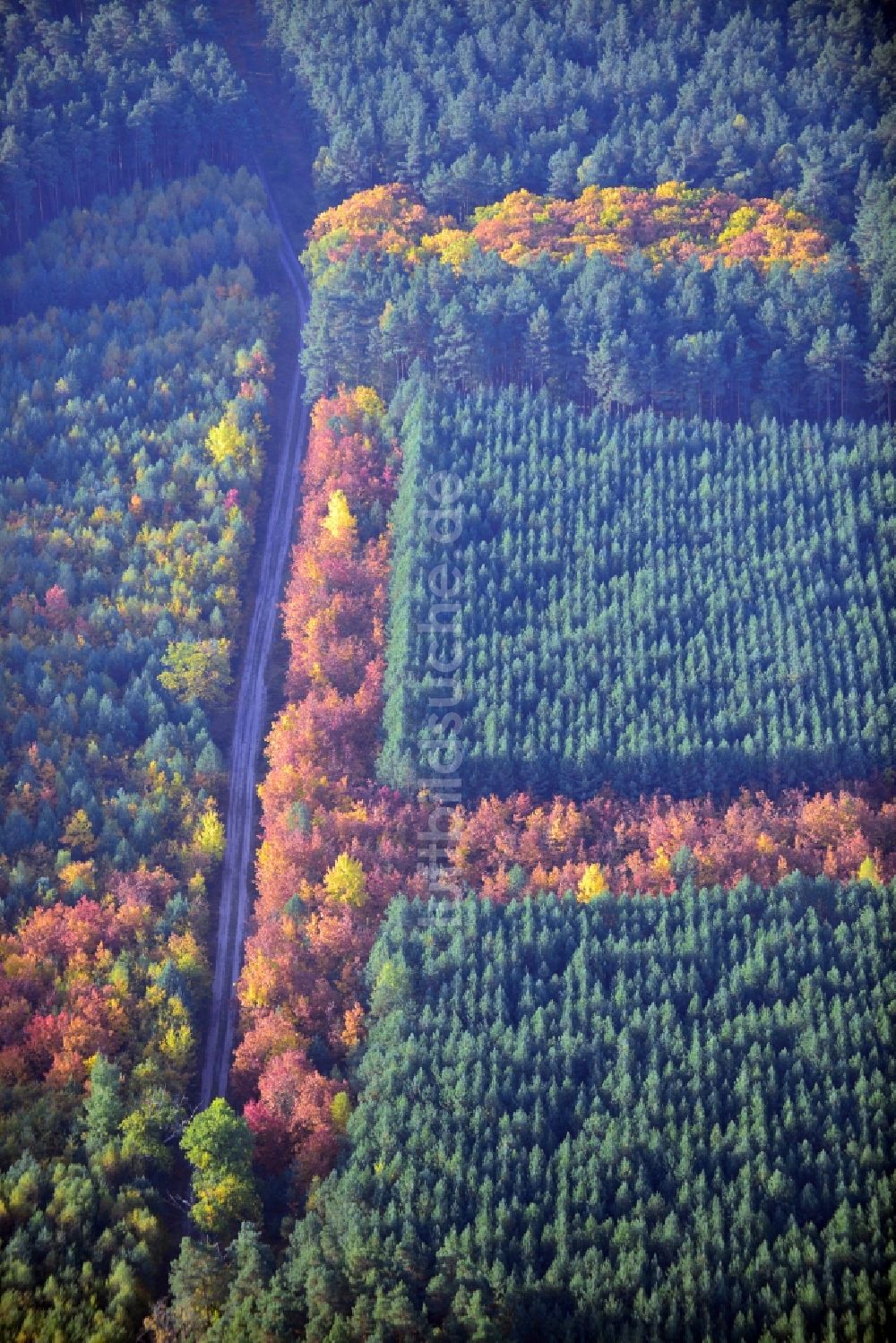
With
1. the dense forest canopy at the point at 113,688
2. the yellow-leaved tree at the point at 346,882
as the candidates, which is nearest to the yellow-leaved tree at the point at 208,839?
the dense forest canopy at the point at 113,688

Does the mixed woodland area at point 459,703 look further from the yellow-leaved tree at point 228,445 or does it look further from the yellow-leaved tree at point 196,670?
the yellow-leaved tree at point 228,445

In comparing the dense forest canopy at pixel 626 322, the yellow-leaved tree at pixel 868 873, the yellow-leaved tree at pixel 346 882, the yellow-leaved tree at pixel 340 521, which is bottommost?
the yellow-leaved tree at pixel 346 882

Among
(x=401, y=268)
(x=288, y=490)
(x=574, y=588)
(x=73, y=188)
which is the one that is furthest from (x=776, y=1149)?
(x=73, y=188)

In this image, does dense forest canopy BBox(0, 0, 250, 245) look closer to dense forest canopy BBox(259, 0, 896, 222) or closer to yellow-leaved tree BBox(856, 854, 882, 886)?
dense forest canopy BBox(259, 0, 896, 222)

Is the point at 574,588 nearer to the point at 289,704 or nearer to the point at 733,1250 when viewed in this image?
the point at 289,704

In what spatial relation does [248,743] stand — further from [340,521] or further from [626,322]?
[626,322]
